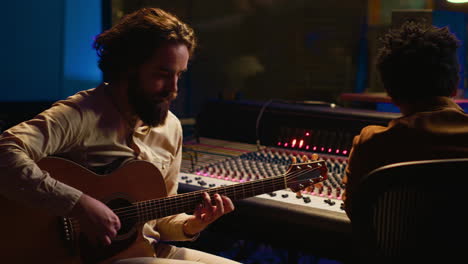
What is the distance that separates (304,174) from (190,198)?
1.41 feet

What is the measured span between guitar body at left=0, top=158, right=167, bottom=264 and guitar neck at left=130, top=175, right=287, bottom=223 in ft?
0.15

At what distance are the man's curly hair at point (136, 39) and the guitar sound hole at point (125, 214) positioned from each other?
0.47m

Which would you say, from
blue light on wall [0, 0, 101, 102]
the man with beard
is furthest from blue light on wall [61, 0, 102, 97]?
the man with beard

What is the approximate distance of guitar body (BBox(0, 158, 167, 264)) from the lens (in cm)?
155

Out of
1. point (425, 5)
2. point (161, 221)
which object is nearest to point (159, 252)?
point (161, 221)

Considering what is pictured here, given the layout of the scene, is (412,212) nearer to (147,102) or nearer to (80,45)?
(147,102)

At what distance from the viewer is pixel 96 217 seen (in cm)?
151

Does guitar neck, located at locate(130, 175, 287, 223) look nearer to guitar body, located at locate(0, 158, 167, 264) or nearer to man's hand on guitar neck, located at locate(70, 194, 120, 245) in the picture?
guitar body, located at locate(0, 158, 167, 264)

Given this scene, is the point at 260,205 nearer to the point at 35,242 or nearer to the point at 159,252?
the point at 159,252

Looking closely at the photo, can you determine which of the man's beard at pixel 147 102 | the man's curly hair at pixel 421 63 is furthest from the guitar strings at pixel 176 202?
the man's curly hair at pixel 421 63

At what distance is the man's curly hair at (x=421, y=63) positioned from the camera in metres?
1.31

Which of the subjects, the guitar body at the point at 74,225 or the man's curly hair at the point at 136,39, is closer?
the guitar body at the point at 74,225

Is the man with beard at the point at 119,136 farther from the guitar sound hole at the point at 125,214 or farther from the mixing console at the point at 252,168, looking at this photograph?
the mixing console at the point at 252,168

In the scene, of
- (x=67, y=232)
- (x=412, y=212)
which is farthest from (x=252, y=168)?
(x=412, y=212)
